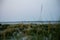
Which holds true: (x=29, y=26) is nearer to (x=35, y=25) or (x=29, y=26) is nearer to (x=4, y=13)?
(x=35, y=25)

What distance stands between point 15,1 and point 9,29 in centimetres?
64

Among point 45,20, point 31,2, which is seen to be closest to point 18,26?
point 45,20

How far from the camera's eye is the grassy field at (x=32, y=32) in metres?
1.35

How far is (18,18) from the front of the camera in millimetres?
1807

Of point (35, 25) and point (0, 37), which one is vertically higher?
point (35, 25)

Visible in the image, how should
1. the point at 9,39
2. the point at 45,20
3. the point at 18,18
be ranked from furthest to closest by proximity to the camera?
the point at 18,18 < the point at 45,20 < the point at 9,39

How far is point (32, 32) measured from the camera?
1.41m

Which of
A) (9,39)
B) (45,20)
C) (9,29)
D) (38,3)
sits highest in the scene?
(38,3)

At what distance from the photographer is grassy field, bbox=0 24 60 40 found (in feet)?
4.42

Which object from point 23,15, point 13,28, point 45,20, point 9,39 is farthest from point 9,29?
point 45,20

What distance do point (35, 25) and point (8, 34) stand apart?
42 centimetres

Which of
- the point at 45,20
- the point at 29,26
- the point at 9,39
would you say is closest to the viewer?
the point at 9,39

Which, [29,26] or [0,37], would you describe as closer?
[0,37]

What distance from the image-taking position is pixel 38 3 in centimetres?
186
